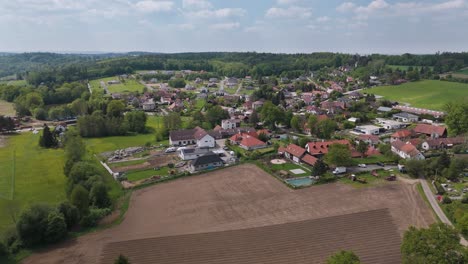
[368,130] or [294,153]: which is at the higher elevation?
[368,130]

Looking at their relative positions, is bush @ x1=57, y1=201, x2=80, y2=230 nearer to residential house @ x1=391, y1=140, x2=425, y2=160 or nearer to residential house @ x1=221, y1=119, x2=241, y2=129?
residential house @ x1=391, y1=140, x2=425, y2=160

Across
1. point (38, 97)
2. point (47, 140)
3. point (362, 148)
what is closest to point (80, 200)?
point (47, 140)

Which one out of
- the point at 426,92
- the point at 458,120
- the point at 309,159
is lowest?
the point at 309,159

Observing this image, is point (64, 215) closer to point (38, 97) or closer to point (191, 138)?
point (191, 138)

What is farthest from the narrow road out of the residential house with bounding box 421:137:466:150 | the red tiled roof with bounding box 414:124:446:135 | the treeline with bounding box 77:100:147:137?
the treeline with bounding box 77:100:147:137

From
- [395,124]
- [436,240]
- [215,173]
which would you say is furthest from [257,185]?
[395,124]

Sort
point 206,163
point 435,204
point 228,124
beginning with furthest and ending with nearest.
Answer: point 228,124 < point 206,163 < point 435,204

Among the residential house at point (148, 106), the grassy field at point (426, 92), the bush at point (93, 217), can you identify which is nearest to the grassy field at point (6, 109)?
the residential house at point (148, 106)

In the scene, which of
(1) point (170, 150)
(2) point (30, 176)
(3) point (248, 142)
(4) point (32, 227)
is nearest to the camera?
(4) point (32, 227)
